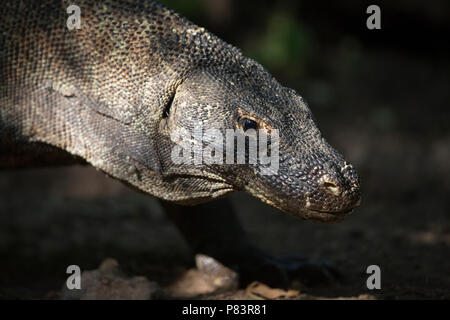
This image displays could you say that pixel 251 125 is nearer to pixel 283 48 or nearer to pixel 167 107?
pixel 167 107

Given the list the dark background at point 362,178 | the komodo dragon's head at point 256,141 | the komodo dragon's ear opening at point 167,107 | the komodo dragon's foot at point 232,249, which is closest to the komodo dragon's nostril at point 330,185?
the komodo dragon's head at point 256,141

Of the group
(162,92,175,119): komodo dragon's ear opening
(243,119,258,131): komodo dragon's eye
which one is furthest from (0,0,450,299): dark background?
(162,92,175,119): komodo dragon's ear opening

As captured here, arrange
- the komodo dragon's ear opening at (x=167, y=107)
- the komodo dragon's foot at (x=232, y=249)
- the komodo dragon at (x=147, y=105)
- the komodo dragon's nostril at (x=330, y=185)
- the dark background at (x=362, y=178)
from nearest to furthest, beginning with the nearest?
the komodo dragon's nostril at (x=330, y=185)
the komodo dragon at (x=147, y=105)
the komodo dragon's ear opening at (x=167, y=107)
the komodo dragon's foot at (x=232, y=249)
the dark background at (x=362, y=178)

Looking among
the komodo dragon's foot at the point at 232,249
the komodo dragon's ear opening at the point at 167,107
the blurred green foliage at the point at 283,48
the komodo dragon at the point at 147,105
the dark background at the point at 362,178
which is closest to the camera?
the komodo dragon at the point at 147,105

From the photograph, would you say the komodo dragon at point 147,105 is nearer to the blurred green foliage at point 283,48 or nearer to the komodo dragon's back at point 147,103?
the komodo dragon's back at point 147,103

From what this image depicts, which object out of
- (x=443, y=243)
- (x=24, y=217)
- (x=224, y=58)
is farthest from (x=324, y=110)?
(x=224, y=58)

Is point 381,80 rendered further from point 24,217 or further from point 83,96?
point 83,96

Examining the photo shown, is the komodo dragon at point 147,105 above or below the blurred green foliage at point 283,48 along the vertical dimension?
below
